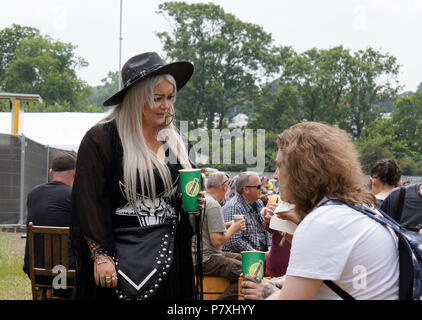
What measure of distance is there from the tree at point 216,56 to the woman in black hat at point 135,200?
1898 inches

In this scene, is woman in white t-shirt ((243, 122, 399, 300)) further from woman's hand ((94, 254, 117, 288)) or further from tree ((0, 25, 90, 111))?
tree ((0, 25, 90, 111))

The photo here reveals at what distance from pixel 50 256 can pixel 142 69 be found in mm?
2156

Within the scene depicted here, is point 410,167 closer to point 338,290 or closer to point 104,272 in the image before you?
point 104,272

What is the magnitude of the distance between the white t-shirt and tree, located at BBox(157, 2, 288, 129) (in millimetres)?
49362

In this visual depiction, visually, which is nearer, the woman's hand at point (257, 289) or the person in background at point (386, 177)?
the woman's hand at point (257, 289)

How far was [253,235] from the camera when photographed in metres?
6.11

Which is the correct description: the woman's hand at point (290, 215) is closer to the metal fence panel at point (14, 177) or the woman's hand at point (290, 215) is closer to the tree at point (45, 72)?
the metal fence panel at point (14, 177)

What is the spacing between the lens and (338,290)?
1834mm

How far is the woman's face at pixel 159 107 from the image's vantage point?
2.87 meters

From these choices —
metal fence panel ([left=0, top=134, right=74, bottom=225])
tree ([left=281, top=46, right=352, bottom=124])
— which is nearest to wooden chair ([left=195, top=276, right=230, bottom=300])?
metal fence panel ([left=0, top=134, right=74, bottom=225])
